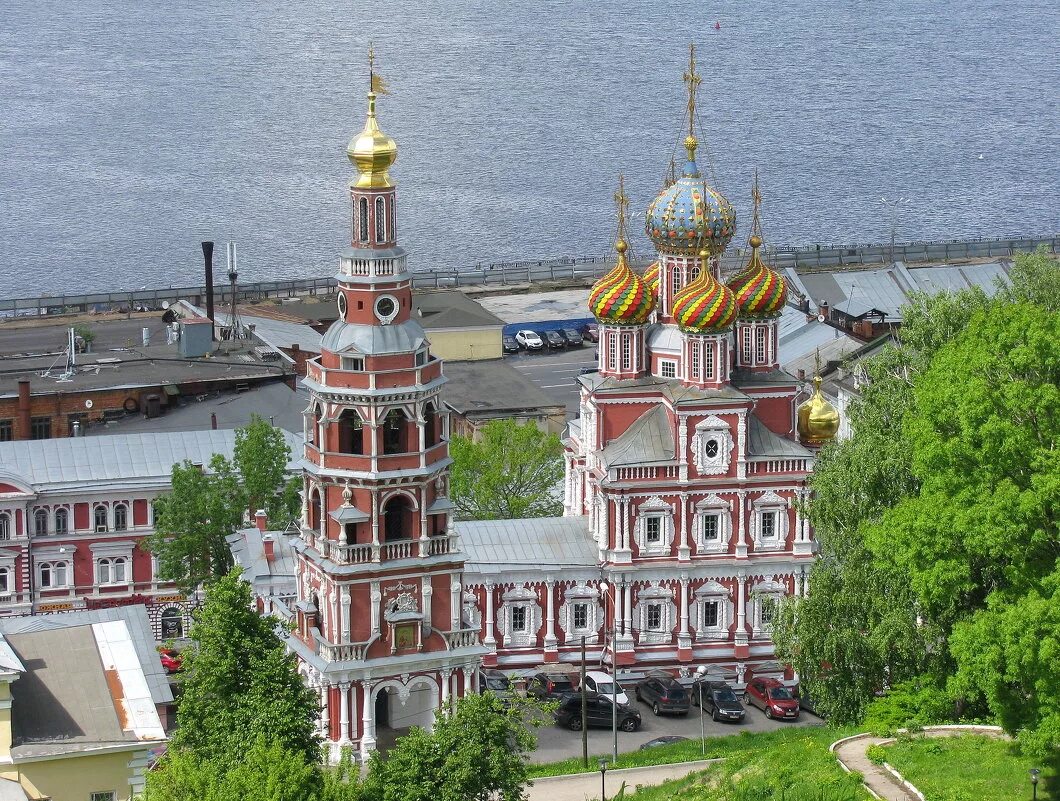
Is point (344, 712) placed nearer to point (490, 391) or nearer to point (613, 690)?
point (613, 690)

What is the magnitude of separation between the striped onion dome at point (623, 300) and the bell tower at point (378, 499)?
1036 cm

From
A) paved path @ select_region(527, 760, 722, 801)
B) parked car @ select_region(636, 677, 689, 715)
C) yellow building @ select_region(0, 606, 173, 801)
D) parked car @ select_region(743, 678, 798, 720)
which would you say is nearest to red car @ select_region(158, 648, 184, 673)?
yellow building @ select_region(0, 606, 173, 801)

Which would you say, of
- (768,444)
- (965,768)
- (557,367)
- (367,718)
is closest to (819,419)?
(768,444)

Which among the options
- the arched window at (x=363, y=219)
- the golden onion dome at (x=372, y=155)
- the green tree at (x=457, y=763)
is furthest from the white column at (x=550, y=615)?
the green tree at (x=457, y=763)

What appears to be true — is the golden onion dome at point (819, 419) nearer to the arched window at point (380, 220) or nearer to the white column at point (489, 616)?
the white column at point (489, 616)

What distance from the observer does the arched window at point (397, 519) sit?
2106 inches

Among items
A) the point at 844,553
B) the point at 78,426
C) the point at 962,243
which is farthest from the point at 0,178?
the point at 844,553

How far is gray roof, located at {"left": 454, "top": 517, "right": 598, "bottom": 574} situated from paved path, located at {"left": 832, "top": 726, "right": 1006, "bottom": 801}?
619 inches

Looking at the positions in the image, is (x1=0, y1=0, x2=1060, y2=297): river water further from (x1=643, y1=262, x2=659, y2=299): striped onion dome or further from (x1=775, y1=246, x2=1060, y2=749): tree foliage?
(x1=775, y1=246, x2=1060, y2=749): tree foliage

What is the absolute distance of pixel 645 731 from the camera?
191 ft

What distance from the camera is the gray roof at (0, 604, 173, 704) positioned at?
51188 mm

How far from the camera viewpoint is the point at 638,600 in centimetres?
6197

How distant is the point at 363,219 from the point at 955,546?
1612 cm

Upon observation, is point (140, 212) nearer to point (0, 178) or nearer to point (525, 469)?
point (0, 178)
